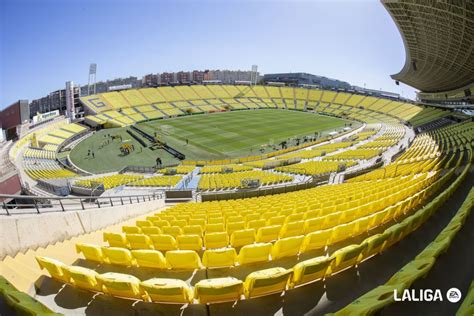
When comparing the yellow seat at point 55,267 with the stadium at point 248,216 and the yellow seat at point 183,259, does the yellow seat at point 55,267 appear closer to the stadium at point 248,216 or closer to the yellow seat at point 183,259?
the stadium at point 248,216

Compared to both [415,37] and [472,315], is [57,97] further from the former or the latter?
[472,315]

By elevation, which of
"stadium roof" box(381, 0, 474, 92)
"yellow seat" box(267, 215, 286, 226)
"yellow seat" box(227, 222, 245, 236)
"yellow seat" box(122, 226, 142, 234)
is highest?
"stadium roof" box(381, 0, 474, 92)

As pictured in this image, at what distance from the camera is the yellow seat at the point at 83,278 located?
13.9 feet

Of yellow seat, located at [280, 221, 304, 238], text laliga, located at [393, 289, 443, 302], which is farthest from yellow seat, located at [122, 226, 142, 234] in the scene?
text laliga, located at [393, 289, 443, 302]

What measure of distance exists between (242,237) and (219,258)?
4.48 ft

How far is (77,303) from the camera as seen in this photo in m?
4.38

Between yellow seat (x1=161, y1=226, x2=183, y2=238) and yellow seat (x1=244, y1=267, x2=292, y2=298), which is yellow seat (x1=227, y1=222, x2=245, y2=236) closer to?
yellow seat (x1=161, y1=226, x2=183, y2=238)

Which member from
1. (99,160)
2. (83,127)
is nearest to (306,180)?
(99,160)

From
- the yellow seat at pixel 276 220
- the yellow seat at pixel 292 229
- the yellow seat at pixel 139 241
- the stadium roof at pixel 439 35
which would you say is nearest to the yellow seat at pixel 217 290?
A: the yellow seat at pixel 139 241

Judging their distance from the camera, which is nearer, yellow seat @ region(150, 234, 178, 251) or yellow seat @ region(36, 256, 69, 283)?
yellow seat @ region(36, 256, 69, 283)

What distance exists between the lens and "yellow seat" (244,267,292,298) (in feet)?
12.9

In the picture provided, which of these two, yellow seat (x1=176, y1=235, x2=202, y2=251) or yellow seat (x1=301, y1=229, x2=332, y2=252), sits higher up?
yellow seat (x1=301, y1=229, x2=332, y2=252)

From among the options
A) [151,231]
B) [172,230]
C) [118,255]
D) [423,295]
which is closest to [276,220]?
[172,230]

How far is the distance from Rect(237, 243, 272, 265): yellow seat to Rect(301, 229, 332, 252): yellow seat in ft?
2.93
